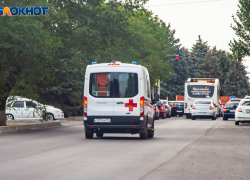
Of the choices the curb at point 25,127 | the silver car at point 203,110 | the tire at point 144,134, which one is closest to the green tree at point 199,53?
the silver car at point 203,110

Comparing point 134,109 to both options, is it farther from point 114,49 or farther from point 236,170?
point 114,49

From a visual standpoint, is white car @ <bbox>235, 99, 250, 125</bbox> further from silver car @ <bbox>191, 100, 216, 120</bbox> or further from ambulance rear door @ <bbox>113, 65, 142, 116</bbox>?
ambulance rear door @ <bbox>113, 65, 142, 116</bbox>

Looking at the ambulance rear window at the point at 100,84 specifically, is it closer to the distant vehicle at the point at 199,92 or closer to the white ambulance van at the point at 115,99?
the white ambulance van at the point at 115,99

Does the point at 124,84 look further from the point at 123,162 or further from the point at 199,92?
the point at 199,92

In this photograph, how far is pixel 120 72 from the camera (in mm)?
16922

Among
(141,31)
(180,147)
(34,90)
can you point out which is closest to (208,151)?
(180,147)

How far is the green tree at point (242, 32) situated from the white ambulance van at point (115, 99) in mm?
18581

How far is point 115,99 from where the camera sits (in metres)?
16.8

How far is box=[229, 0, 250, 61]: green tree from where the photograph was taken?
112ft

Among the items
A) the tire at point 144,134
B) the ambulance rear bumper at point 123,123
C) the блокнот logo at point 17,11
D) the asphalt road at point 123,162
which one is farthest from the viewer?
the блокнот logo at point 17,11

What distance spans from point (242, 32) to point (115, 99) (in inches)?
840

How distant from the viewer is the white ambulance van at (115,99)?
54.7 feet

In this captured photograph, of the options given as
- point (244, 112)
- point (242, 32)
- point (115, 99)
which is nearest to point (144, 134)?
point (115, 99)

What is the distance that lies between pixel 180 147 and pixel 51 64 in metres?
10.1
